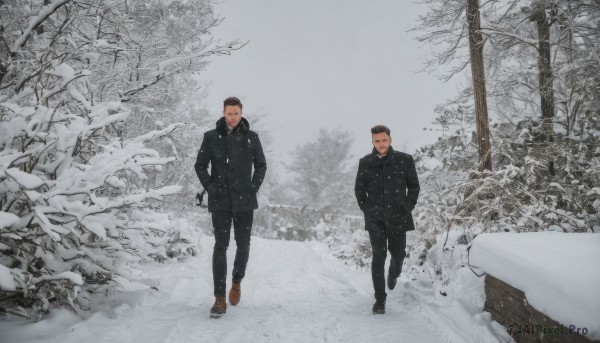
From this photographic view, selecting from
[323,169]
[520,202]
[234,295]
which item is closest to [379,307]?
[234,295]

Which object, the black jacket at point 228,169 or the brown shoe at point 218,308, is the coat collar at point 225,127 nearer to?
the black jacket at point 228,169

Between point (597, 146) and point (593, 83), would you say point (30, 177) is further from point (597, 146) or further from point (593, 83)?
point (593, 83)

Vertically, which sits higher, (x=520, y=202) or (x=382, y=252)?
(x=520, y=202)

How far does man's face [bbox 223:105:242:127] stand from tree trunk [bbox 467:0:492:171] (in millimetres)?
4537

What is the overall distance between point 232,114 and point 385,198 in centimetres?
180

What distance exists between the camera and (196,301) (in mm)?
3830

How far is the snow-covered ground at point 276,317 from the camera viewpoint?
2.66 meters

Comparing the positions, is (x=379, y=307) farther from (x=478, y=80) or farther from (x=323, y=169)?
(x=323, y=169)

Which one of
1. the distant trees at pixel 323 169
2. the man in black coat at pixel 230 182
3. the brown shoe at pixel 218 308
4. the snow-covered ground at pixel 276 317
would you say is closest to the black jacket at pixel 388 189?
the snow-covered ground at pixel 276 317

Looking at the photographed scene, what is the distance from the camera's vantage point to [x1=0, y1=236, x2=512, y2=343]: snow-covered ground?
8.73 ft

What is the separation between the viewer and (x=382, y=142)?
3852 mm

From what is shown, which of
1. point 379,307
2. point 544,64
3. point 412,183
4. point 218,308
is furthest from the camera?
point 544,64

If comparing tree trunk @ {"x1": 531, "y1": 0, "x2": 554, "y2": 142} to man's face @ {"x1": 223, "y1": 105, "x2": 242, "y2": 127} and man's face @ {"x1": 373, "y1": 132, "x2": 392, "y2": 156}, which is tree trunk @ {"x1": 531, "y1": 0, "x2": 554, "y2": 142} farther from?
man's face @ {"x1": 223, "y1": 105, "x2": 242, "y2": 127}

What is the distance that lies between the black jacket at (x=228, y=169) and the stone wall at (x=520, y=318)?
2238 millimetres
